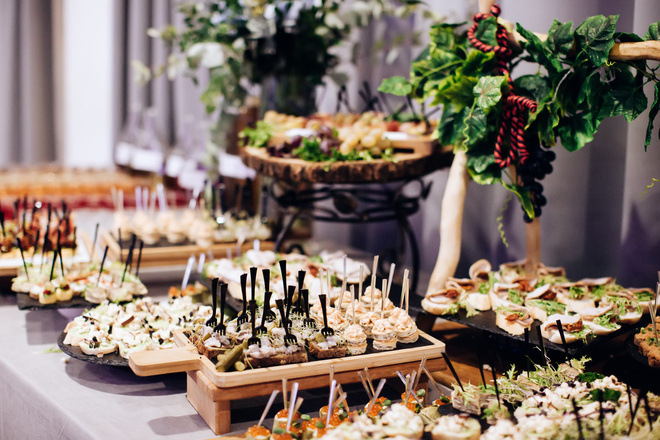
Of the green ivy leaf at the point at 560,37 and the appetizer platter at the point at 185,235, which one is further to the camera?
the appetizer platter at the point at 185,235

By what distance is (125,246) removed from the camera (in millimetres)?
3014

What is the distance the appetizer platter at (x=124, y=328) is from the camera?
197 cm

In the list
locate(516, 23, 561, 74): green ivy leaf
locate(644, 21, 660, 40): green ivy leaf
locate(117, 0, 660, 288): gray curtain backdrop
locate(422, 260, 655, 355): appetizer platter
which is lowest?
locate(422, 260, 655, 355): appetizer platter

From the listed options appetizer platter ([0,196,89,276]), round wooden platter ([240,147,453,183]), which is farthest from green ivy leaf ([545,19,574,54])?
appetizer platter ([0,196,89,276])

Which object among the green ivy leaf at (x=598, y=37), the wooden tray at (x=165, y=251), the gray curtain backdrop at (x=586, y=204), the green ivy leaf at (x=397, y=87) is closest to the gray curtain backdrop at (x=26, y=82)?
the wooden tray at (x=165, y=251)

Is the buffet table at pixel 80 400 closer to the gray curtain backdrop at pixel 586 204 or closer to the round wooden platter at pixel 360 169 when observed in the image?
the round wooden platter at pixel 360 169

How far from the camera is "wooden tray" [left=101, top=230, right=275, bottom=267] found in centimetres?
296

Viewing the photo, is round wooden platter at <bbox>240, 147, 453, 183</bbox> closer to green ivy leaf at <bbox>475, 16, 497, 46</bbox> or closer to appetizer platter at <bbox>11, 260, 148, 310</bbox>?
green ivy leaf at <bbox>475, 16, 497, 46</bbox>

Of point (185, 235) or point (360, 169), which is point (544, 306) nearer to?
point (360, 169)

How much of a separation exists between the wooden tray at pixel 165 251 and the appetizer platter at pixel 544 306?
3.82 feet

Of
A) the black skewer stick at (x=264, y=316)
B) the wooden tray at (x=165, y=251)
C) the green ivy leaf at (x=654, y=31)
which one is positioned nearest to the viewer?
the black skewer stick at (x=264, y=316)

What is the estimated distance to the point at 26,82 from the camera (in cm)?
737

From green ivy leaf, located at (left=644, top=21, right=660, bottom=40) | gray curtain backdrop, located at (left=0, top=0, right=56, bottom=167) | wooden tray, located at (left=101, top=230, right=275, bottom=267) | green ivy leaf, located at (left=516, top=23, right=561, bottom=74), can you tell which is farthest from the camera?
gray curtain backdrop, located at (left=0, top=0, right=56, bottom=167)

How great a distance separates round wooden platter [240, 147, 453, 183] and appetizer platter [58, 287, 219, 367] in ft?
2.00
